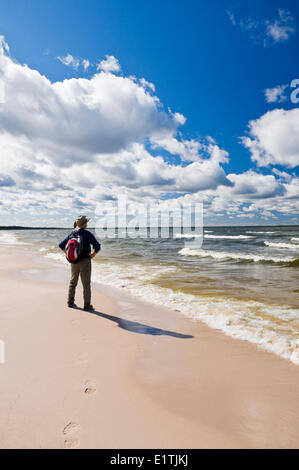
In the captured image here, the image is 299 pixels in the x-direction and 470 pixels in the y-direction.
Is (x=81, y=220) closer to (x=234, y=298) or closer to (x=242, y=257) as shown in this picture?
(x=234, y=298)

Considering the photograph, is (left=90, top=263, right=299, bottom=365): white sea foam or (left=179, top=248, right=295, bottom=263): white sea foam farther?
(left=179, top=248, right=295, bottom=263): white sea foam

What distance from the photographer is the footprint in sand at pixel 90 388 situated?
2.96 metres

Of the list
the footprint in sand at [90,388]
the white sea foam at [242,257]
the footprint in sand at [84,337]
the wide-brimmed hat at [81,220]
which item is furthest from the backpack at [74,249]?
the white sea foam at [242,257]

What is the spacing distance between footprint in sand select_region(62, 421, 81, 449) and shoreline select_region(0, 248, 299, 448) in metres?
0.01

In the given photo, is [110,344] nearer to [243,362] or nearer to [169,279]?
[243,362]

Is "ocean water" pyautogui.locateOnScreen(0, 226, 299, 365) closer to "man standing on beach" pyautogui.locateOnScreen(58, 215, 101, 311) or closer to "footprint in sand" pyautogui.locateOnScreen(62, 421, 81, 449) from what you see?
"man standing on beach" pyautogui.locateOnScreen(58, 215, 101, 311)

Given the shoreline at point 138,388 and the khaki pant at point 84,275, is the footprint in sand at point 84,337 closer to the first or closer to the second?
the shoreline at point 138,388

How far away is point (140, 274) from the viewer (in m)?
11.9

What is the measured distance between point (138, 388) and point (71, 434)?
1059 mm

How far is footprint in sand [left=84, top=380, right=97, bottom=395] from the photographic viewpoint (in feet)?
9.71

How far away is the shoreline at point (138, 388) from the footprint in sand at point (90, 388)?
1cm

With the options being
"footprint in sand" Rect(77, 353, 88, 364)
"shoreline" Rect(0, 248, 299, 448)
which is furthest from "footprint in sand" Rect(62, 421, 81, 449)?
"footprint in sand" Rect(77, 353, 88, 364)
